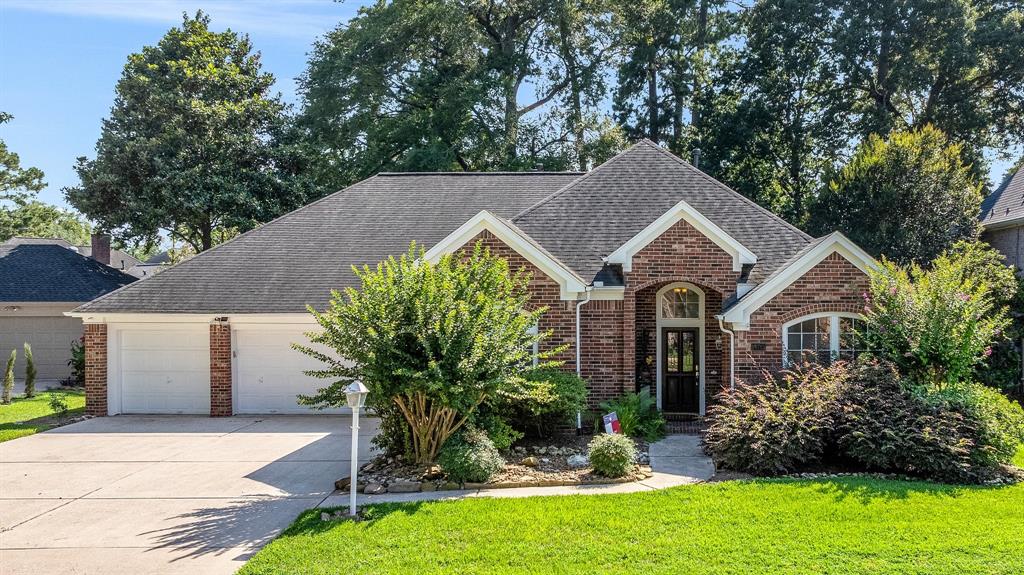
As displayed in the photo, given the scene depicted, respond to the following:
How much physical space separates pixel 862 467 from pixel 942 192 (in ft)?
38.8

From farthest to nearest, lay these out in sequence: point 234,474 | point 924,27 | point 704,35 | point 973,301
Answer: point 704,35 → point 924,27 → point 973,301 → point 234,474

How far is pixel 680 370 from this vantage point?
47.2ft

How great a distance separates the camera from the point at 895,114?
26.5 metres

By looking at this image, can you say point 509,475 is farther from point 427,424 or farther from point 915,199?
point 915,199

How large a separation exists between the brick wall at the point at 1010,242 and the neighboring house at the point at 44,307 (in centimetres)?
2911

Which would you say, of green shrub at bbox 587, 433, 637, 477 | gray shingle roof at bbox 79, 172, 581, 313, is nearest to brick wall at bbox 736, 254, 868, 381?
green shrub at bbox 587, 433, 637, 477

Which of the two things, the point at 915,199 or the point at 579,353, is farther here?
the point at 915,199

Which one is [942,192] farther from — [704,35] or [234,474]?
[234,474]

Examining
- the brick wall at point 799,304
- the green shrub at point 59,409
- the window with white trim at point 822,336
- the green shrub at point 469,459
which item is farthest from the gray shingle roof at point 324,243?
the window with white trim at point 822,336

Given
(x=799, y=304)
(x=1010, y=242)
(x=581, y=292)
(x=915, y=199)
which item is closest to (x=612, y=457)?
(x=581, y=292)

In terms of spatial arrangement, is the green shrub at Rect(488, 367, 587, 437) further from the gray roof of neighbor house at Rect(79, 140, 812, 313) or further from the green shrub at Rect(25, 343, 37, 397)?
the green shrub at Rect(25, 343, 37, 397)

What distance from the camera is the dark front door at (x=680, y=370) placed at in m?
14.3

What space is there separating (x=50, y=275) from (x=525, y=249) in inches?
775

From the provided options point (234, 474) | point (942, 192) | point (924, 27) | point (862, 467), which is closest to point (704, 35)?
point (924, 27)
